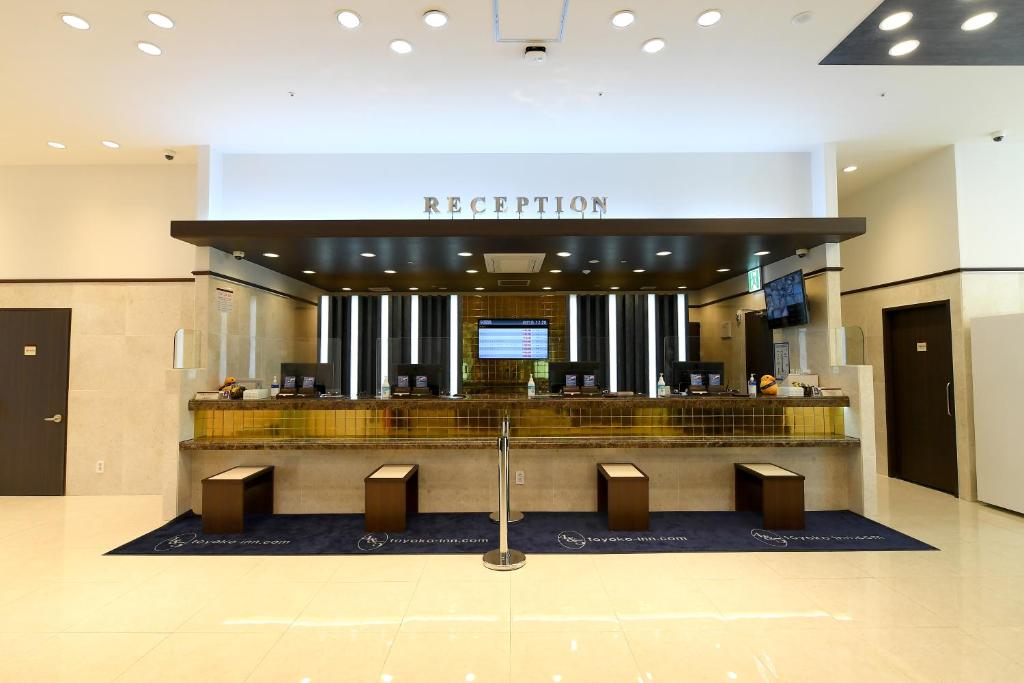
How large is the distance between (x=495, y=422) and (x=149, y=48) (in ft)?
13.3

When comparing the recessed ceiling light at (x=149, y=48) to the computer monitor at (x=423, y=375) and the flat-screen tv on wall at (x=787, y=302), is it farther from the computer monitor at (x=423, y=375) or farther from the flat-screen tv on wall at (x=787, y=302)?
the flat-screen tv on wall at (x=787, y=302)

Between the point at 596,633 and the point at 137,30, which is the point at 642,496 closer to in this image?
the point at 596,633

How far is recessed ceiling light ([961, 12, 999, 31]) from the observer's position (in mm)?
3164

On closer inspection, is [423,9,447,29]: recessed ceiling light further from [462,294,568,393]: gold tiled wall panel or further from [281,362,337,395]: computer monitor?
[462,294,568,393]: gold tiled wall panel

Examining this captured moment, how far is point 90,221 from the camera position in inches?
221

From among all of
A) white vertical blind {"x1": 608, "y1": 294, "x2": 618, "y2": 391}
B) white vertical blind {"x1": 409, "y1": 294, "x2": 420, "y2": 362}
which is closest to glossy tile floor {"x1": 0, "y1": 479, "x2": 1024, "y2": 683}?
white vertical blind {"x1": 608, "y1": 294, "x2": 618, "y2": 391}

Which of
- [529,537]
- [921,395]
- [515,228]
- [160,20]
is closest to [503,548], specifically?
[529,537]

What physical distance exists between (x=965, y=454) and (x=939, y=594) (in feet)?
10.1

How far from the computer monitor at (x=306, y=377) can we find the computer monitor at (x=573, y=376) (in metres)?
2.46

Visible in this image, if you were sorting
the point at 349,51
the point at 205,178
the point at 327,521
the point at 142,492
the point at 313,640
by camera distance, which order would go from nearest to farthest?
the point at 313,640, the point at 349,51, the point at 327,521, the point at 205,178, the point at 142,492

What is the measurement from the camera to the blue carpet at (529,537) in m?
3.89

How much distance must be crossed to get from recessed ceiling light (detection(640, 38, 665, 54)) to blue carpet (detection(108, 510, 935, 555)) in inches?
150

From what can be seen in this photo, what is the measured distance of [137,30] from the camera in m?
3.29

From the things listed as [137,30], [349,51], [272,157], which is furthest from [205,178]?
[349,51]
